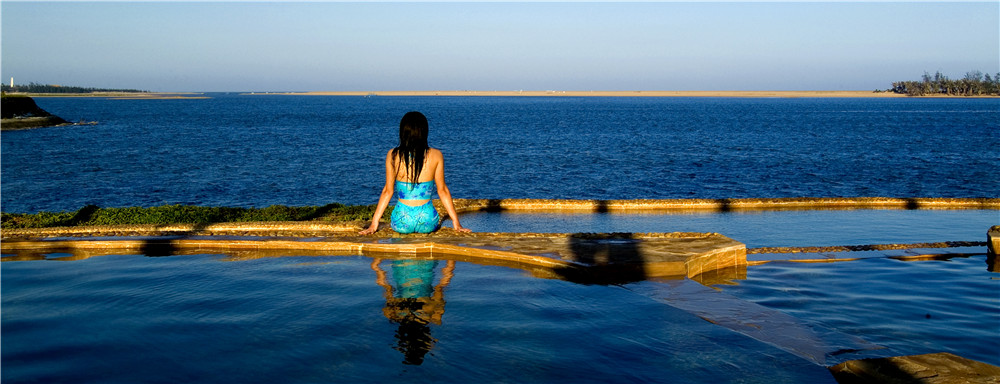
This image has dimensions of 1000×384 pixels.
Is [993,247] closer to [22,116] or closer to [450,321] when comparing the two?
[450,321]

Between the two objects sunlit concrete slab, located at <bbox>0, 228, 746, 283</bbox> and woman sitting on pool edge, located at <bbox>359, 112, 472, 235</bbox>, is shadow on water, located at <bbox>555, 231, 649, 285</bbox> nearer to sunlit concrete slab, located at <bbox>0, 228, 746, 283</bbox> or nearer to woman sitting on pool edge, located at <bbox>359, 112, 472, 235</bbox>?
sunlit concrete slab, located at <bbox>0, 228, 746, 283</bbox>

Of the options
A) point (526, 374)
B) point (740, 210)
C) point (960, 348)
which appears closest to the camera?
point (526, 374)

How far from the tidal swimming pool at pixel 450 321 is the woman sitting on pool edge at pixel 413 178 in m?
0.82

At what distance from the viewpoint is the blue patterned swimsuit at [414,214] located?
9.67m

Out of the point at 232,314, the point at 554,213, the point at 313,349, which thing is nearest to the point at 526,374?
the point at 313,349

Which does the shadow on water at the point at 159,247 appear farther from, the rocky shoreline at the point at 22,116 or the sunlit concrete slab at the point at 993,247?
the rocky shoreline at the point at 22,116

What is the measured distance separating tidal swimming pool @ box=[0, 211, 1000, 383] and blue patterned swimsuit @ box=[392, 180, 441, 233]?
31.2 inches

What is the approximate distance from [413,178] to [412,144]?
0.46 metres

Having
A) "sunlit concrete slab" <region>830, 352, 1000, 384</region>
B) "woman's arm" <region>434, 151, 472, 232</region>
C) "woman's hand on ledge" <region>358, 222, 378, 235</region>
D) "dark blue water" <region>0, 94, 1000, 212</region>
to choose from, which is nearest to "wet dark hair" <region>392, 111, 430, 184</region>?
"woman's arm" <region>434, 151, 472, 232</region>

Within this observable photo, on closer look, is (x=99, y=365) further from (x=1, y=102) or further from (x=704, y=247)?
(x=1, y=102)

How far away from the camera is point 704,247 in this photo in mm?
9328

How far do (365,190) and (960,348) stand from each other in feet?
84.1

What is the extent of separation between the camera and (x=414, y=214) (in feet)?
32.3

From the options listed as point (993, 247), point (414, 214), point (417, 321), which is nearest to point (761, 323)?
point (417, 321)
